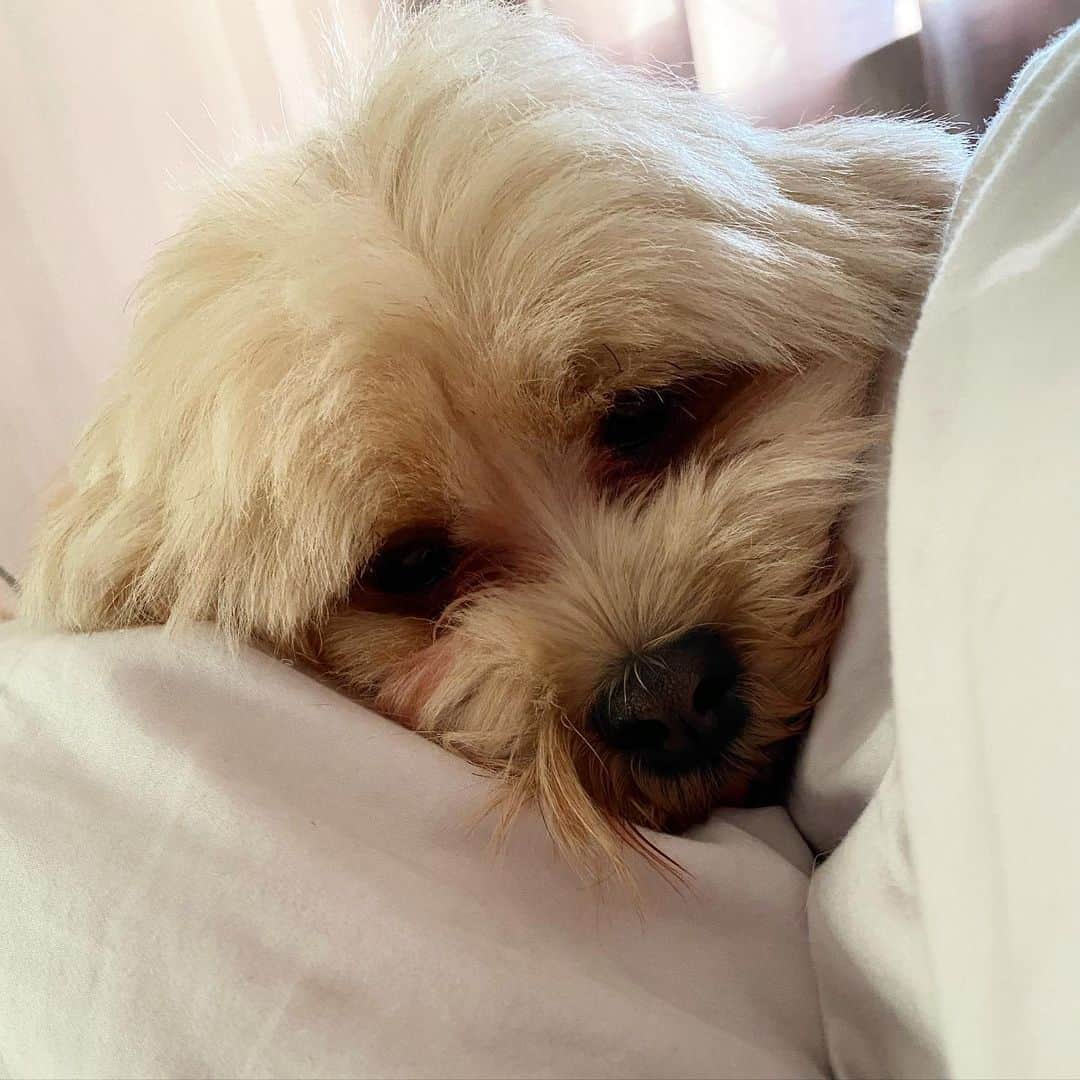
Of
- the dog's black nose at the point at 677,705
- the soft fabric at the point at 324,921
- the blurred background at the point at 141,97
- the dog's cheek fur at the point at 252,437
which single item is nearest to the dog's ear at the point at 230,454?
the dog's cheek fur at the point at 252,437

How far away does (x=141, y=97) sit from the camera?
9.02 ft

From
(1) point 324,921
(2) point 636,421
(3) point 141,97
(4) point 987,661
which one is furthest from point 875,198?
(3) point 141,97

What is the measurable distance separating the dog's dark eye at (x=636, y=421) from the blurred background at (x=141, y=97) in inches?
62.6

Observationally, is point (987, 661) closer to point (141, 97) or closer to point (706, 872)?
point (706, 872)

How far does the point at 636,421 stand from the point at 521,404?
13 centimetres

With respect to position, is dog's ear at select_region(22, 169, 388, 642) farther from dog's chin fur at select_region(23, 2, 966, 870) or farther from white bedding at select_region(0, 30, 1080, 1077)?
white bedding at select_region(0, 30, 1080, 1077)

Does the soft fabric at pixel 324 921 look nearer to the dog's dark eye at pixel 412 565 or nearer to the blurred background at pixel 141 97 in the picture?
the dog's dark eye at pixel 412 565

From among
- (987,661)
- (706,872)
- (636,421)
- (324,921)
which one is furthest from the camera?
(636,421)

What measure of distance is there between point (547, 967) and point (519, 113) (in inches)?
29.2

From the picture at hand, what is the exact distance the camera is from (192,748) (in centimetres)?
72

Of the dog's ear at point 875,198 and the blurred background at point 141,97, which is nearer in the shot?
the dog's ear at point 875,198

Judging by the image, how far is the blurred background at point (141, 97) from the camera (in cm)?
234

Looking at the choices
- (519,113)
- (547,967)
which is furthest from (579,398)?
(547,967)

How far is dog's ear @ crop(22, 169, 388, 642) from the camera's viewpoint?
35.8 inches
